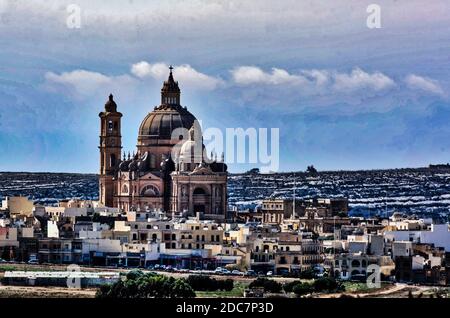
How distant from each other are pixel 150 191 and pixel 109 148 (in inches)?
111

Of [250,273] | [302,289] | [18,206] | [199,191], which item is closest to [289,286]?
[302,289]

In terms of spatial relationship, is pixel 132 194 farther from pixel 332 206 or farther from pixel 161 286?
pixel 161 286

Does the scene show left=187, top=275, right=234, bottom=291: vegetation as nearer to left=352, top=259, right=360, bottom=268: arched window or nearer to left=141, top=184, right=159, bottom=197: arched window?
left=352, top=259, right=360, bottom=268: arched window

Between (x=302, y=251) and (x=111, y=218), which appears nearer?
(x=302, y=251)

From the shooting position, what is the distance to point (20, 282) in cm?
5091

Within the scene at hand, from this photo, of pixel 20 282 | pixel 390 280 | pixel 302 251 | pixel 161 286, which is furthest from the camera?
pixel 302 251

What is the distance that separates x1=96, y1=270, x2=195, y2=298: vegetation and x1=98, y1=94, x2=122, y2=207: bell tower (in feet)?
111

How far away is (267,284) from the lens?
49.9m

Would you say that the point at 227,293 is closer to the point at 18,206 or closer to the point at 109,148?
the point at 18,206

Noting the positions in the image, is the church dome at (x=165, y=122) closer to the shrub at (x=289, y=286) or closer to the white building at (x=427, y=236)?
the white building at (x=427, y=236)

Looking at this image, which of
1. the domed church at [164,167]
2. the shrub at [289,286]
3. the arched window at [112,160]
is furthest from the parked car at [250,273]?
the arched window at [112,160]

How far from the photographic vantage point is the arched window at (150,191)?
266 ft

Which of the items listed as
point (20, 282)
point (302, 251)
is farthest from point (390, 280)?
point (20, 282)

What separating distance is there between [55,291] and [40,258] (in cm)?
1307
